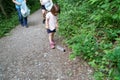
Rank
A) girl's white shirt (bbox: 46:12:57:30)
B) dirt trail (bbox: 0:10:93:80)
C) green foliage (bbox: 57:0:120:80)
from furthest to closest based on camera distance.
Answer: girl's white shirt (bbox: 46:12:57:30)
dirt trail (bbox: 0:10:93:80)
green foliage (bbox: 57:0:120:80)

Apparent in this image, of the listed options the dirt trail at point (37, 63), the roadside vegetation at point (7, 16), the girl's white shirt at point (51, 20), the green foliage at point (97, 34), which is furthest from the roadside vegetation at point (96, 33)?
the roadside vegetation at point (7, 16)

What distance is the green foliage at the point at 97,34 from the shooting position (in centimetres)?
505

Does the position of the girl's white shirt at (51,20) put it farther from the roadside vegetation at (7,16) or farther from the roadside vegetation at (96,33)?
the roadside vegetation at (7,16)

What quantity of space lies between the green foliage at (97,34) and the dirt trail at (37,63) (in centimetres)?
33

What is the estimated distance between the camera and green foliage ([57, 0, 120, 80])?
5055 millimetres

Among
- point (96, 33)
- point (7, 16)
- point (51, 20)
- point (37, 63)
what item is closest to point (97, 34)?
point (96, 33)

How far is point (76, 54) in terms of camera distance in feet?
19.8

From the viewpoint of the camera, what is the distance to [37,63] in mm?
6570

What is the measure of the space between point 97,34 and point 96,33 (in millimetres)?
74

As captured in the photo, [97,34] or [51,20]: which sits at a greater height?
[51,20]

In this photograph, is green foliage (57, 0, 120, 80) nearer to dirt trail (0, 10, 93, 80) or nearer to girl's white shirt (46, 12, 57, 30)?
dirt trail (0, 10, 93, 80)

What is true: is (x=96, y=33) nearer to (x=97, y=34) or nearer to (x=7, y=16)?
(x=97, y=34)

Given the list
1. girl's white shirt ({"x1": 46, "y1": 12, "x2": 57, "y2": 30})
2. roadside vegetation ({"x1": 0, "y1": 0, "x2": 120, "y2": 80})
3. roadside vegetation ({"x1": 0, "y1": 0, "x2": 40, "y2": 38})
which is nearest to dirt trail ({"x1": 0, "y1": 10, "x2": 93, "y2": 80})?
roadside vegetation ({"x1": 0, "y1": 0, "x2": 120, "y2": 80})

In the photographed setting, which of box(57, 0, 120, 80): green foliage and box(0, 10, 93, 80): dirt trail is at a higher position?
box(57, 0, 120, 80): green foliage
